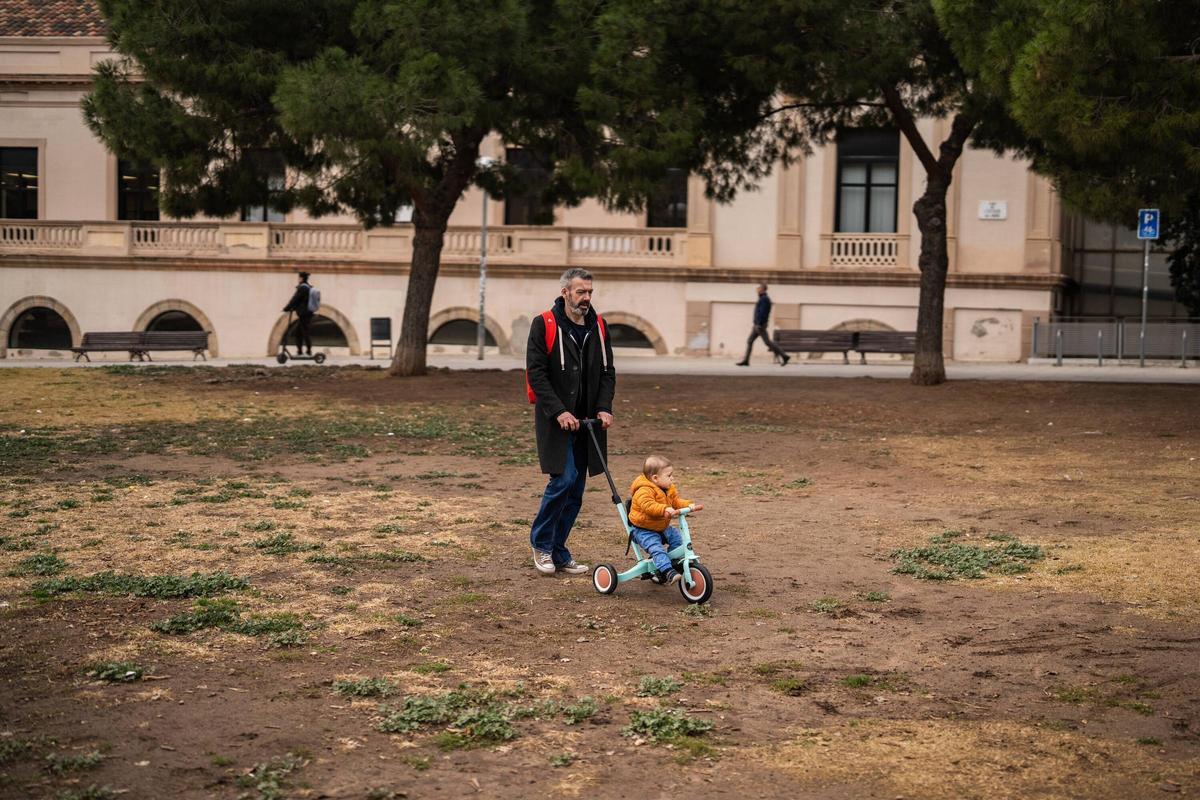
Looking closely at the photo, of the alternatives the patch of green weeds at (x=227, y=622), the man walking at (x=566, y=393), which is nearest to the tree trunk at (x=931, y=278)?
the man walking at (x=566, y=393)

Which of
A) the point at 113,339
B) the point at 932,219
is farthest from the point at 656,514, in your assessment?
the point at 113,339

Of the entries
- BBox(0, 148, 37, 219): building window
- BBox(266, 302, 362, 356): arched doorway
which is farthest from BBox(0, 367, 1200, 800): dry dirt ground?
BBox(0, 148, 37, 219): building window

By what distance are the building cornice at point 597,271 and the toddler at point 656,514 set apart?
25.8 m

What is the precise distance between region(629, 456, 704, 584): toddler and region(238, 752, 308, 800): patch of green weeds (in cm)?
298

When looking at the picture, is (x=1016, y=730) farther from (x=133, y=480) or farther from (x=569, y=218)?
(x=569, y=218)

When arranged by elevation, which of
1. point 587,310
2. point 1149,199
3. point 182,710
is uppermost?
point 1149,199

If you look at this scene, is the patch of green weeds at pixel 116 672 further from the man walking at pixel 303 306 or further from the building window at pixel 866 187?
the building window at pixel 866 187

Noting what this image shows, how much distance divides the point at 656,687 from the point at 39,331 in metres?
34.4

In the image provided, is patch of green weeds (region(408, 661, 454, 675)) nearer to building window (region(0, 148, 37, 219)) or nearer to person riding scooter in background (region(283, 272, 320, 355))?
person riding scooter in background (region(283, 272, 320, 355))

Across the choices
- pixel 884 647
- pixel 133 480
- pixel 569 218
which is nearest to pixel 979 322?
pixel 569 218

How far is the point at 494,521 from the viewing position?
10.2 meters

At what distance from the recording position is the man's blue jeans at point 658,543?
759 cm

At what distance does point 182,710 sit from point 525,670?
1467 millimetres

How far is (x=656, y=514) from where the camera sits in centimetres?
767
